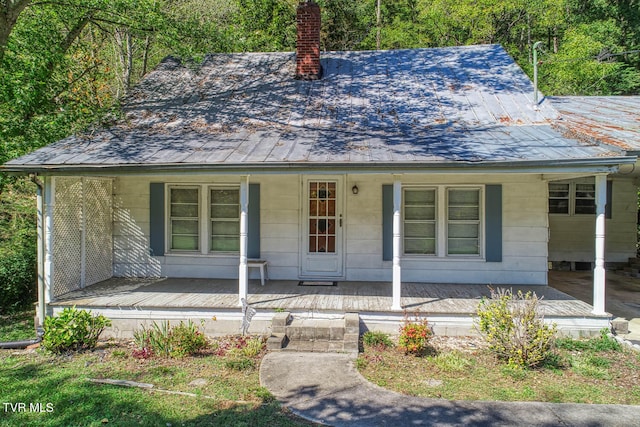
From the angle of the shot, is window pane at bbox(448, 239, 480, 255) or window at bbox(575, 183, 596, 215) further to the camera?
window at bbox(575, 183, 596, 215)

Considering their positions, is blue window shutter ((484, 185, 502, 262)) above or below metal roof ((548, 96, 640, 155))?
below

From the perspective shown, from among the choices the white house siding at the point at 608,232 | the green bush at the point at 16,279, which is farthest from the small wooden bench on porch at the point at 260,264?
the white house siding at the point at 608,232

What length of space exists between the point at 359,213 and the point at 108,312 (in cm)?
457

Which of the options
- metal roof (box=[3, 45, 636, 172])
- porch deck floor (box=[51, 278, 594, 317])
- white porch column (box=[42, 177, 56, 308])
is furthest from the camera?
white porch column (box=[42, 177, 56, 308])

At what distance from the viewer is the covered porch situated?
6062 millimetres

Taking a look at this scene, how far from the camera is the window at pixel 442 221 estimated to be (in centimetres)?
773

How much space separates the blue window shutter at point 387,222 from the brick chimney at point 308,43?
3.58 metres

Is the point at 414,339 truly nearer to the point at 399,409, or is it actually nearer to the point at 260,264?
the point at 399,409

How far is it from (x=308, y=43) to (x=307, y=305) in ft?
20.6

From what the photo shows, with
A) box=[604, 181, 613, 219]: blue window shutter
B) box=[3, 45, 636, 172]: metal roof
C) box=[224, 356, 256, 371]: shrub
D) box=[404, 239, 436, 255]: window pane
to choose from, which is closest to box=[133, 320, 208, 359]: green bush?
box=[224, 356, 256, 371]: shrub

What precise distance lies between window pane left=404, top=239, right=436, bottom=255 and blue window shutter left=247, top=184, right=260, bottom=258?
2868 millimetres

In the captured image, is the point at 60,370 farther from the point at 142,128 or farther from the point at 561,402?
the point at 561,402

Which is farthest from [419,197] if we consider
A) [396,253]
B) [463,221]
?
[396,253]

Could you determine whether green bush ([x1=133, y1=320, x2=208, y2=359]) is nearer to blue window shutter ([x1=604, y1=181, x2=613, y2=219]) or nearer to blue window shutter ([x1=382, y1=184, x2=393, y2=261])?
blue window shutter ([x1=382, y1=184, x2=393, y2=261])
